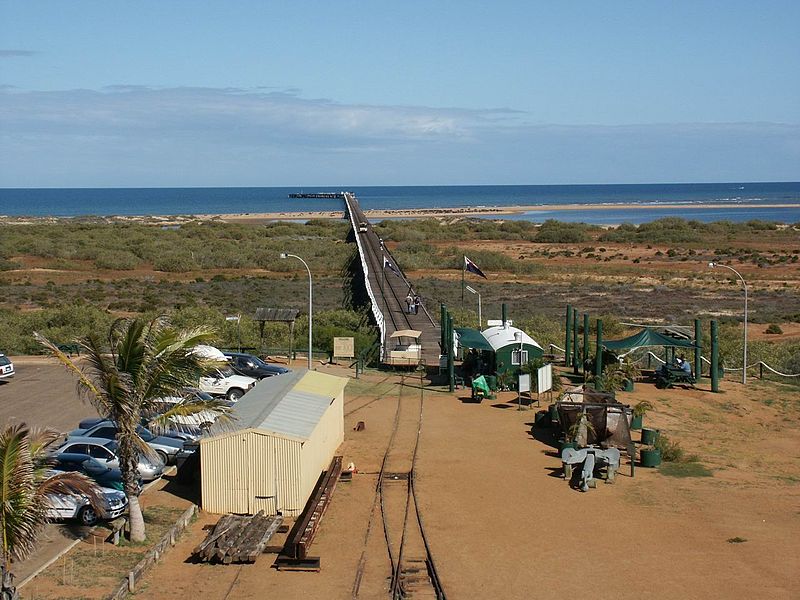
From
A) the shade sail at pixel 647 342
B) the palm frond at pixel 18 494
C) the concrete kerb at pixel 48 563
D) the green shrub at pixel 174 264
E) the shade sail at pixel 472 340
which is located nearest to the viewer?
the palm frond at pixel 18 494

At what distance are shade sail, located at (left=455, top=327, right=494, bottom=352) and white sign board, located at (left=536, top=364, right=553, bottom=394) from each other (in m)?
2.80

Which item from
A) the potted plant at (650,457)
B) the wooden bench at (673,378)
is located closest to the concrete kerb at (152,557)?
the potted plant at (650,457)

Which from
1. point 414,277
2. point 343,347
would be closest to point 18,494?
point 343,347

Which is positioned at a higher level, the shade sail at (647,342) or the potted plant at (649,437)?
the shade sail at (647,342)

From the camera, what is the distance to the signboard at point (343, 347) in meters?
36.7

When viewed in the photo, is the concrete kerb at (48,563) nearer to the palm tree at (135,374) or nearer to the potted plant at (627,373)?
the palm tree at (135,374)

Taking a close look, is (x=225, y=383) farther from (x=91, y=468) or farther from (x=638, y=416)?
(x=638, y=416)

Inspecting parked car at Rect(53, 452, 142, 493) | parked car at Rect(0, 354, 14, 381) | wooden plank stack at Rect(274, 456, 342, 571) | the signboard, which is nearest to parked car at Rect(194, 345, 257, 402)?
the signboard

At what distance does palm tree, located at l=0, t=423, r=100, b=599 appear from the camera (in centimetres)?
1249

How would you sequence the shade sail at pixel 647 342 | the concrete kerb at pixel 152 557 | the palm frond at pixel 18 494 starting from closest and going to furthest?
the palm frond at pixel 18 494 < the concrete kerb at pixel 152 557 < the shade sail at pixel 647 342

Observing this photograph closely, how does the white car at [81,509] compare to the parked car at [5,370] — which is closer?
the white car at [81,509]

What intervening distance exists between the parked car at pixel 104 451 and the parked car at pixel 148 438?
0.74 m

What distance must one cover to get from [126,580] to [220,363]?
4.34 meters

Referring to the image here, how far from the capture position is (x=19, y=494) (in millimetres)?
12641
